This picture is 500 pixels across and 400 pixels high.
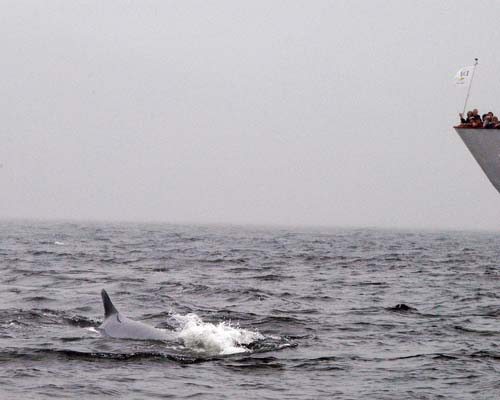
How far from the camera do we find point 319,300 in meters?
23.4

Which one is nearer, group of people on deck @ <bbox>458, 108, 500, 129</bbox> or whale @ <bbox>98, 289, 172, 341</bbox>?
whale @ <bbox>98, 289, 172, 341</bbox>

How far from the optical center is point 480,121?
45.3m

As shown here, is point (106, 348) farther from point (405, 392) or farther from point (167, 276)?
point (167, 276)

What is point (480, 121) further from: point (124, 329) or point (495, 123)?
point (124, 329)

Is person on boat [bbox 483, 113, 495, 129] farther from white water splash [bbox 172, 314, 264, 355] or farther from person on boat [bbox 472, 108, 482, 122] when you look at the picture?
white water splash [bbox 172, 314, 264, 355]

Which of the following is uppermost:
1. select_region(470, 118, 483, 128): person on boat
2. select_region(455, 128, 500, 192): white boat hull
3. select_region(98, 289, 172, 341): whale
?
select_region(470, 118, 483, 128): person on boat

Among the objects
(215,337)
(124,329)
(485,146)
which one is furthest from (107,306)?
(485,146)

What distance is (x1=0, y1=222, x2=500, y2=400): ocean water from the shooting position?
12.1m

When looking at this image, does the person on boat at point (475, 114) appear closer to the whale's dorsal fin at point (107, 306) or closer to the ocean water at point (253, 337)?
the ocean water at point (253, 337)

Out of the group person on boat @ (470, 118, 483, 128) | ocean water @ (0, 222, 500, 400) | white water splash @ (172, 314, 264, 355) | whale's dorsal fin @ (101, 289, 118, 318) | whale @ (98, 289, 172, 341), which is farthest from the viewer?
person on boat @ (470, 118, 483, 128)

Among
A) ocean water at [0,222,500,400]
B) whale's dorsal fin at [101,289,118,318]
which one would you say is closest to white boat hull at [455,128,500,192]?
ocean water at [0,222,500,400]

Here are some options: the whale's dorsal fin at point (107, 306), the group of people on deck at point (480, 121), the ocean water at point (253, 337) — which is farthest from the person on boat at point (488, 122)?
the whale's dorsal fin at point (107, 306)

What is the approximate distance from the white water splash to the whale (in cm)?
46

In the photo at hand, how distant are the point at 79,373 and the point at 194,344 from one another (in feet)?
10.2
